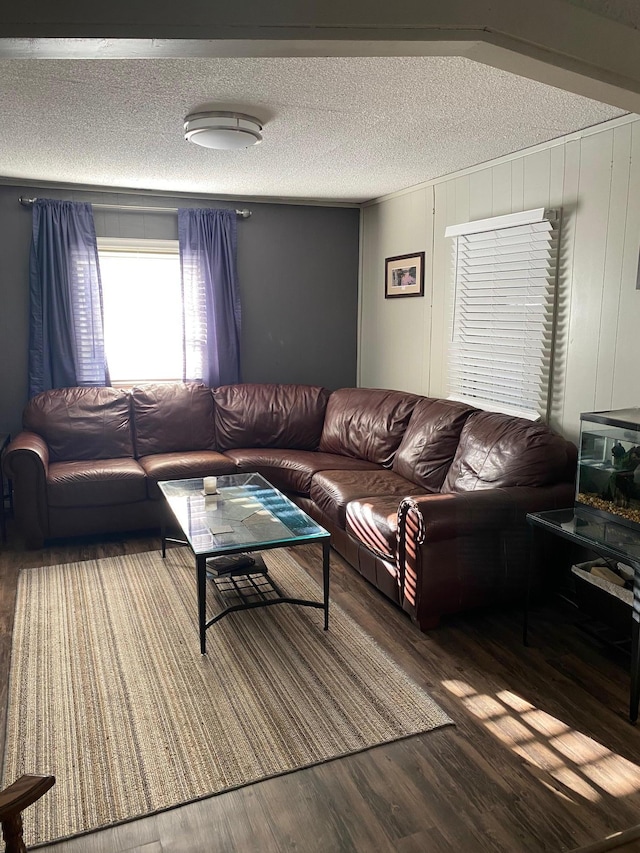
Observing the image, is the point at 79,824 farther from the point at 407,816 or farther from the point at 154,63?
the point at 154,63

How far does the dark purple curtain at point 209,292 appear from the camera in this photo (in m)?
5.14

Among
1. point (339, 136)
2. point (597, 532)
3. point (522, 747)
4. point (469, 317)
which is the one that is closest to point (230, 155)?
point (339, 136)

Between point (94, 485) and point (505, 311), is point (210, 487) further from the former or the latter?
point (505, 311)

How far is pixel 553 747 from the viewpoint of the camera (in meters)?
2.27

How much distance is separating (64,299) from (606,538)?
3.99 m

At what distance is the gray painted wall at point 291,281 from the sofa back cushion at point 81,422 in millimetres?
1196

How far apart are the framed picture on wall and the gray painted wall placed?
1.90 feet

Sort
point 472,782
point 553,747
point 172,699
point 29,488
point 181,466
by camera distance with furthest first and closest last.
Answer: point 181,466, point 29,488, point 172,699, point 553,747, point 472,782

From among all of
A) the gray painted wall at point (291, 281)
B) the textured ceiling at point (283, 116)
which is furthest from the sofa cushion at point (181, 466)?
the textured ceiling at point (283, 116)

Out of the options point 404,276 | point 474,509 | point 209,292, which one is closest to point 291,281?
point 209,292

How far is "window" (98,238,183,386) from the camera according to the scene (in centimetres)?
505

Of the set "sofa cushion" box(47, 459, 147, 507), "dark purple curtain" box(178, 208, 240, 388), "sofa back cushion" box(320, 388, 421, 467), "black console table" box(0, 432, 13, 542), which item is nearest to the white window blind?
"sofa back cushion" box(320, 388, 421, 467)

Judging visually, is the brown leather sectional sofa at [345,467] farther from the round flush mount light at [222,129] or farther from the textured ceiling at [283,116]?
the round flush mount light at [222,129]

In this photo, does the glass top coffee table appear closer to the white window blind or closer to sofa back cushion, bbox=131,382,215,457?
sofa back cushion, bbox=131,382,215,457
